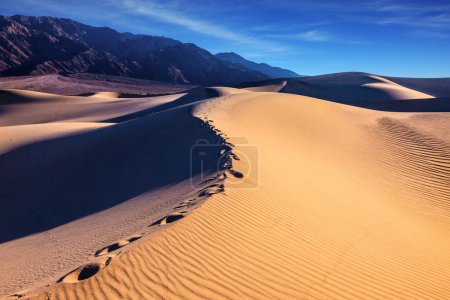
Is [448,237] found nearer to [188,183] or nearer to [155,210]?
[188,183]

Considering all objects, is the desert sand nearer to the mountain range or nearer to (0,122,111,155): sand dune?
(0,122,111,155): sand dune

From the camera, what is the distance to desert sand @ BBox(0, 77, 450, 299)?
12.5 feet

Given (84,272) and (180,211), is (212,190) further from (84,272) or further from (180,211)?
(84,272)

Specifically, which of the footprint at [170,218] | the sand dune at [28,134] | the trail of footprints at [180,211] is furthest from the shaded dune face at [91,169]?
the footprint at [170,218]

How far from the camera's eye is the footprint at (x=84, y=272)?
368 cm

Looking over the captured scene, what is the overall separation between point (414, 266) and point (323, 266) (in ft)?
5.34

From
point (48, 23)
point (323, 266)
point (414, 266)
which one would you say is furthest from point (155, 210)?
point (48, 23)

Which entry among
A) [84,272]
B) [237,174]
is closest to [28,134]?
[237,174]

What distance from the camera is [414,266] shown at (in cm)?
490

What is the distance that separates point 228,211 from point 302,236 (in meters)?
1.14

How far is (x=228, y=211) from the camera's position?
520 centimetres

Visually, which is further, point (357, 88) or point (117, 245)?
point (357, 88)

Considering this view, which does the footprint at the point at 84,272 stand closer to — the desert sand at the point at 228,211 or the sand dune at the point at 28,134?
the desert sand at the point at 228,211

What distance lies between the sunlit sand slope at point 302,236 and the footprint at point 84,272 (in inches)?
4.9
